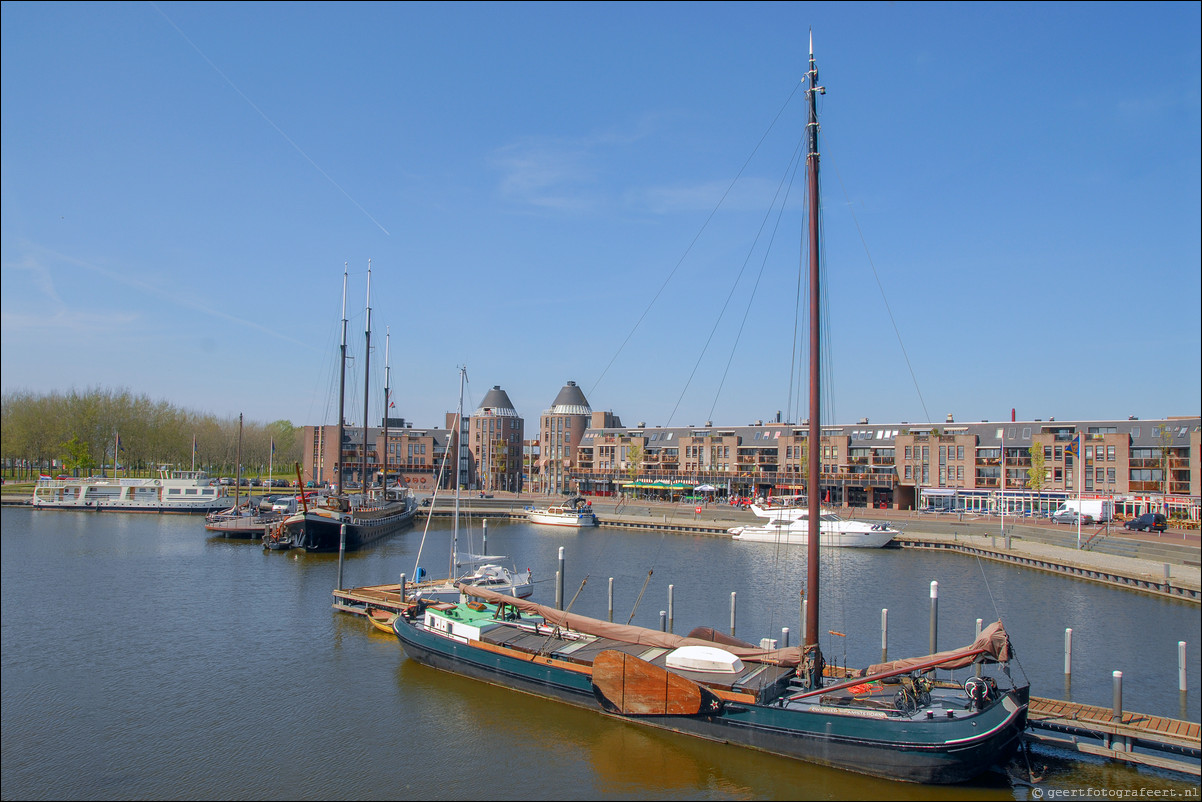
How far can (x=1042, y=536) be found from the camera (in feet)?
196

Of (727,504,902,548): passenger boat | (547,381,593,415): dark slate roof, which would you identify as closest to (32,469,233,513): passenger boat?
(547,381,593,415): dark slate roof

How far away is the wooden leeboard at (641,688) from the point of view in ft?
70.2

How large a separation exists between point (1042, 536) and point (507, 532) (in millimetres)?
49811

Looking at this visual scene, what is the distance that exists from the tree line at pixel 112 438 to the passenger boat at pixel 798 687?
4914cm

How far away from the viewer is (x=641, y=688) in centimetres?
2189

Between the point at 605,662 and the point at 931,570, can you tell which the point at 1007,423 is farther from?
the point at 605,662

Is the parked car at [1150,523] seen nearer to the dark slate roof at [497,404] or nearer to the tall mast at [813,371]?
the tall mast at [813,371]

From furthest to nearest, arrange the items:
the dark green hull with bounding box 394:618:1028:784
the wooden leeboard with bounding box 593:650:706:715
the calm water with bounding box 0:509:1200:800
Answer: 1. the wooden leeboard with bounding box 593:650:706:715
2. the calm water with bounding box 0:509:1200:800
3. the dark green hull with bounding box 394:618:1028:784

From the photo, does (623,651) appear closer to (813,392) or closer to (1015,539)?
(813,392)

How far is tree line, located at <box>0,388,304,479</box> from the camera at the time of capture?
75.2m

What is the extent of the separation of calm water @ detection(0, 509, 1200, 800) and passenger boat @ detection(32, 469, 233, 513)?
147ft

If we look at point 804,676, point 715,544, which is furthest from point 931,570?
point 804,676

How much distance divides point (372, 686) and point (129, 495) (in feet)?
279

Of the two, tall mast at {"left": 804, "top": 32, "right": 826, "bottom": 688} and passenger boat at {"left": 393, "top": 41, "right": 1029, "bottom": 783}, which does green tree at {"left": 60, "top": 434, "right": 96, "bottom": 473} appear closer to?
passenger boat at {"left": 393, "top": 41, "right": 1029, "bottom": 783}
